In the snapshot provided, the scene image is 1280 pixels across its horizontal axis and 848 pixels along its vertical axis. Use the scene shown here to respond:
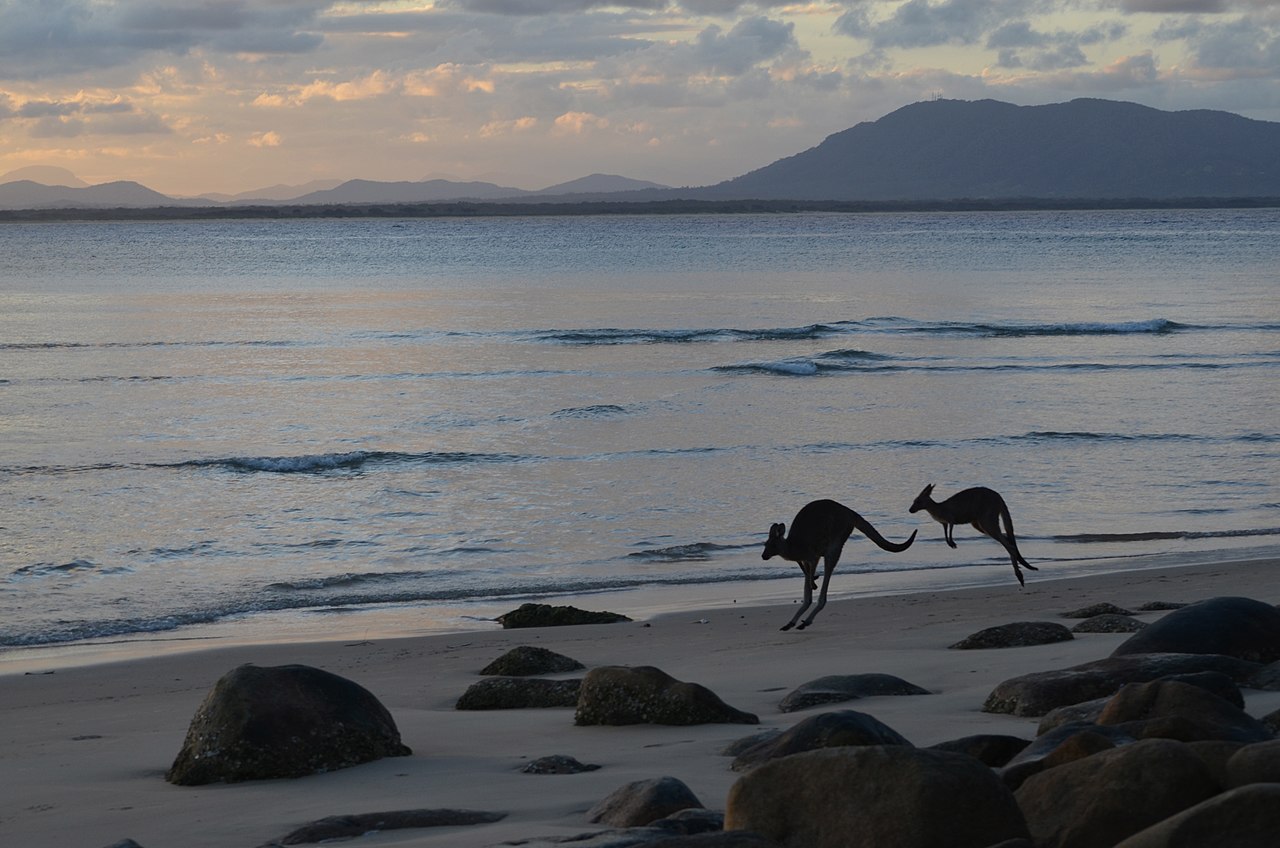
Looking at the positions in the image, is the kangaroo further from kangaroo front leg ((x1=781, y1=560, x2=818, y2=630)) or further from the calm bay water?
the calm bay water

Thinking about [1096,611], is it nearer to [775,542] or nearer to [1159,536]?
[775,542]

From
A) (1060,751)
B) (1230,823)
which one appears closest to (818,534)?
(1060,751)

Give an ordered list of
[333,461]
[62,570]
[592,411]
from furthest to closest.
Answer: [592,411] < [333,461] < [62,570]

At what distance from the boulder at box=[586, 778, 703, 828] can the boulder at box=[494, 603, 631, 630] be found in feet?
20.2

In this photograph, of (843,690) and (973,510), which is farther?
(973,510)

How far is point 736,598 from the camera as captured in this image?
13094mm

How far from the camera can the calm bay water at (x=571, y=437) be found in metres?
14.6

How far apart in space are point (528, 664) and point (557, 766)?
9.31 feet

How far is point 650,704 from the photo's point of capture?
7.25 meters

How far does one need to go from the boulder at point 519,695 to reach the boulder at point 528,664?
83 centimetres

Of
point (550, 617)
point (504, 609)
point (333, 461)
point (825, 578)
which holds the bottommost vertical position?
point (504, 609)

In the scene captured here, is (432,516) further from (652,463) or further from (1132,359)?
(1132,359)

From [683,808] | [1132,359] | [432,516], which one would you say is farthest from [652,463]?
[1132,359]

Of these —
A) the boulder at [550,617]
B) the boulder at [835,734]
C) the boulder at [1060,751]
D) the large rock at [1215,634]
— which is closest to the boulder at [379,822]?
the boulder at [835,734]
